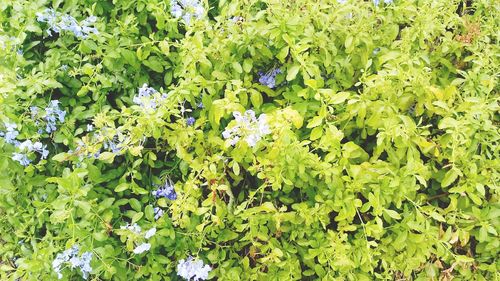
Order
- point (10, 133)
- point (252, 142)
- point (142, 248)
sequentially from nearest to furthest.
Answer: point (252, 142)
point (142, 248)
point (10, 133)

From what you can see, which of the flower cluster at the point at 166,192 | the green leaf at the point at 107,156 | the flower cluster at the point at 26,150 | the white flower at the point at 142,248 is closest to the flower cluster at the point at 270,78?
the flower cluster at the point at 166,192

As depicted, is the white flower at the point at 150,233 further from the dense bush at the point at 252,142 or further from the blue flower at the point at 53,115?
the blue flower at the point at 53,115

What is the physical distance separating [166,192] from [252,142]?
0.57 meters

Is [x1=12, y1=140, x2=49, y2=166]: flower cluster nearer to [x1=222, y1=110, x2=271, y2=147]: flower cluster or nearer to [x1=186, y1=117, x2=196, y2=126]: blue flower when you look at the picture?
[x1=186, y1=117, x2=196, y2=126]: blue flower

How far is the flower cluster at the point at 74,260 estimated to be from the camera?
1.98 metres

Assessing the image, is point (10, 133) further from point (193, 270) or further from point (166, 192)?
point (193, 270)

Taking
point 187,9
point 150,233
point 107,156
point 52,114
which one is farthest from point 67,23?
point 150,233

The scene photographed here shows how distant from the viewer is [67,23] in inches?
85.7

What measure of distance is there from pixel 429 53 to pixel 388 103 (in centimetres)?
51

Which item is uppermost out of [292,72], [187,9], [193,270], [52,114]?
[187,9]

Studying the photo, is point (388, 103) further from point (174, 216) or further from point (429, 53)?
point (174, 216)

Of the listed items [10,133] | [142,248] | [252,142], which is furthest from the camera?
[10,133]

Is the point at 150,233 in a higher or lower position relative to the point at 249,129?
lower

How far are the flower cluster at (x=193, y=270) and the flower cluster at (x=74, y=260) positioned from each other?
34 cm
